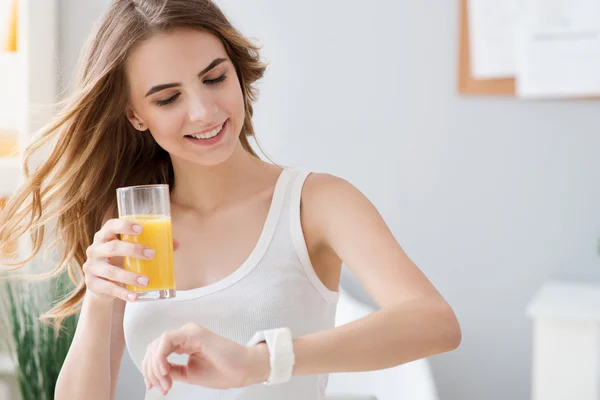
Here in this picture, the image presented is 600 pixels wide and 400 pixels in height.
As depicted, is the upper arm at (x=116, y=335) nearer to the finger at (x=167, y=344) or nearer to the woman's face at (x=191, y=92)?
the woman's face at (x=191, y=92)

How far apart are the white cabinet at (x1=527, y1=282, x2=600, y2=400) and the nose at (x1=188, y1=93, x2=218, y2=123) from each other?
1.19 m

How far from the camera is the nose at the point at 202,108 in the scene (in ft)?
4.80

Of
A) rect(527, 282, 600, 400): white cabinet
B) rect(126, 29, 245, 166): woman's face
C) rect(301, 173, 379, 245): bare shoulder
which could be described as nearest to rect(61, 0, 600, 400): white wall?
rect(527, 282, 600, 400): white cabinet

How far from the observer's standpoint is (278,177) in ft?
5.54

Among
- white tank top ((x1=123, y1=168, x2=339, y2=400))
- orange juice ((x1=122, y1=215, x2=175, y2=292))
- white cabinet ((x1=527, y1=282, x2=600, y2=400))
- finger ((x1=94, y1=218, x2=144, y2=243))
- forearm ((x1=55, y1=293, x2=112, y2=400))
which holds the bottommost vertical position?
white cabinet ((x1=527, y1=282, x2=600, y2=400))

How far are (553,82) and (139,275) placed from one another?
1751mm

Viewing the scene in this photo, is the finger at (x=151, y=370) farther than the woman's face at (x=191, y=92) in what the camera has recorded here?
No

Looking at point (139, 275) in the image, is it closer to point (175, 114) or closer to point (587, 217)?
point (175, 114)

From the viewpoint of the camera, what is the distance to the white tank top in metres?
1.54

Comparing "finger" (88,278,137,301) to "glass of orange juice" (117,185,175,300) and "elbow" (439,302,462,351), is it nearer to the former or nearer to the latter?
"glass of orange juice" (117,185,175,300)

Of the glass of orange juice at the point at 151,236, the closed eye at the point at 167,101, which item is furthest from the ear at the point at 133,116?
the glass of orange juice at the point at 151,236

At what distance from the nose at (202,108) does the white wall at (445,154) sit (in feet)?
4.81

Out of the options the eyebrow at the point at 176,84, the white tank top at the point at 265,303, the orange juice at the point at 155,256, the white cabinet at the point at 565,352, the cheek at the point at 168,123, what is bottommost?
the white cabinet at the point at 565,352

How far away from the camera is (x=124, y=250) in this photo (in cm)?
133
